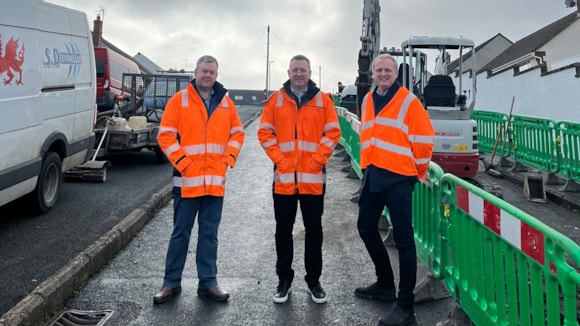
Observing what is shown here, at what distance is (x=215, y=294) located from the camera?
4340 mm

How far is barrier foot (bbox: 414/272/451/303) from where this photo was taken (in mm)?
4266

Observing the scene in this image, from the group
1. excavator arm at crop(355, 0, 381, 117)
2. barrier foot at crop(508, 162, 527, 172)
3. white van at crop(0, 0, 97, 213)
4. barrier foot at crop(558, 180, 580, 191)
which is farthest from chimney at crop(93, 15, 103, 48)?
barrier foot at crop(558, 180, 580, 191)

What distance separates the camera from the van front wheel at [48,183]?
666 cm

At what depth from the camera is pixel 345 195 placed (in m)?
8.70

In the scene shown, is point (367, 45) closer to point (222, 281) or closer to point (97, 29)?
point (222, 281)

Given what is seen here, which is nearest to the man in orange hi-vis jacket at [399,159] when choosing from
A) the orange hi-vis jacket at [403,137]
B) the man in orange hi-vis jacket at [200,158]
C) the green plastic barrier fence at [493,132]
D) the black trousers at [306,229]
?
the orange hi-vis jacket at [403,137]

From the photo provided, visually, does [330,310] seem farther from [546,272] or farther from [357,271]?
[546,272]

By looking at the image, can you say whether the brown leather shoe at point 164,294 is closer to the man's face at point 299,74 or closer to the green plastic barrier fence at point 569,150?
the man's face at point 299,74

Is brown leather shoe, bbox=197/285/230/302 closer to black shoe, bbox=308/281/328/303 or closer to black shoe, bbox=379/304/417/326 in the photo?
black shoe, bbox=308/281/328/303

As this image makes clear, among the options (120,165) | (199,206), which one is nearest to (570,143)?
(199,206)

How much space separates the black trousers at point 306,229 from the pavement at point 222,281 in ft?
0.93

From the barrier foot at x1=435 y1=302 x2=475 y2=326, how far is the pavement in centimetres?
20

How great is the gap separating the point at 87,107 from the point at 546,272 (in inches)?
284

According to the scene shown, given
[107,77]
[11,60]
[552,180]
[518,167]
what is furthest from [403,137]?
[107,77]
